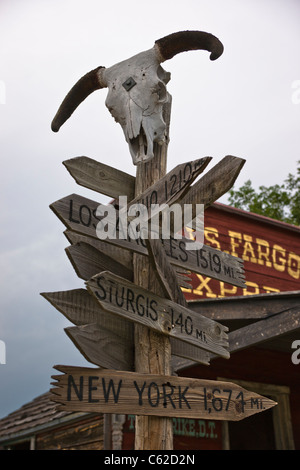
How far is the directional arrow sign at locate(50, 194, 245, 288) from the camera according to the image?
307cm

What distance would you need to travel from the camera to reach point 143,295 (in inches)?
127

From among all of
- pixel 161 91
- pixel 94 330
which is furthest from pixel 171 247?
pixel 161 91

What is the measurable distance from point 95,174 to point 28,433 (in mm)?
7797

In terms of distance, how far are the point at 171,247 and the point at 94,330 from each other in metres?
0.83

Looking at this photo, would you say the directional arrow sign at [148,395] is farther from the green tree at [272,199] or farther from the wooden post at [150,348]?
the green tree at [272,199]

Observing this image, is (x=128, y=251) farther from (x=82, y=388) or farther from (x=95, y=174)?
(x=82, y=388)

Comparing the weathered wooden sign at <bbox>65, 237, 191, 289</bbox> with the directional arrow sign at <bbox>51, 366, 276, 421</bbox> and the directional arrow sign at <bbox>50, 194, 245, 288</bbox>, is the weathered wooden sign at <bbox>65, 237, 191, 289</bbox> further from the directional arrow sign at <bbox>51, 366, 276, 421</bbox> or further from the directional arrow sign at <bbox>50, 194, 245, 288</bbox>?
the directional arrow sign at <bbox>51, 366, 276, 421</bbox>

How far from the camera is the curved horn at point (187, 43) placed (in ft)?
13.0

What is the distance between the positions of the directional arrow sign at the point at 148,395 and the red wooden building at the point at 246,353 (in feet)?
6.03

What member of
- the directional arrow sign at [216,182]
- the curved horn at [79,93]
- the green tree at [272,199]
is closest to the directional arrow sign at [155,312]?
the directional arrow sign at [216,182]

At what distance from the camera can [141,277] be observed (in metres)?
3.53

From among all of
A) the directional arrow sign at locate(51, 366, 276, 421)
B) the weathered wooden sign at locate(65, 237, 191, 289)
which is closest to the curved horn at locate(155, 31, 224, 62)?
the weathered wooden sign at locate(65, 237, 191, 289)

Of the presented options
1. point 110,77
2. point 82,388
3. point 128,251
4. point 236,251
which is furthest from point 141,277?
point 236,251

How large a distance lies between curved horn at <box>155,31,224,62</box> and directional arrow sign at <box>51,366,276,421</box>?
7.80ft
